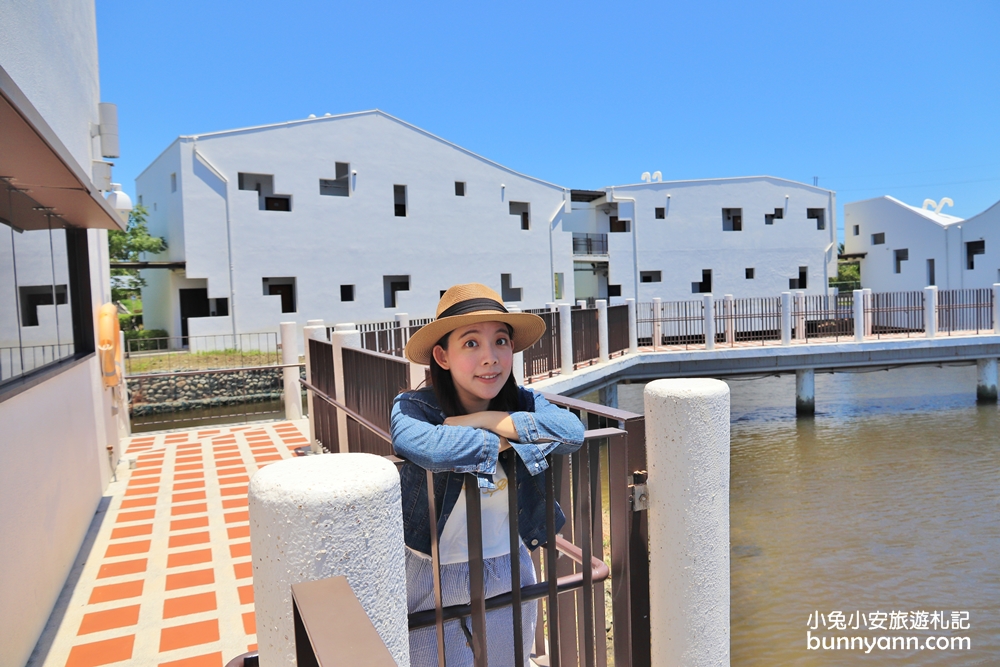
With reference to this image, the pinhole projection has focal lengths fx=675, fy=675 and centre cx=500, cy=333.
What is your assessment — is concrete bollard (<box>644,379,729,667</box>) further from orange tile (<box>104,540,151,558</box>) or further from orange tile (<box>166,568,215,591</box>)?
orange tile (<box>104,540,151,558</box>)

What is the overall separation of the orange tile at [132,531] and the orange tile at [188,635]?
218 cm

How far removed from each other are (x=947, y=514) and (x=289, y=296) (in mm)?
22666

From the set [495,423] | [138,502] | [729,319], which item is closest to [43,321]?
[138,502]

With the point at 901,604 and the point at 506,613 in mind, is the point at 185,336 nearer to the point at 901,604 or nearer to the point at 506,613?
the point at 901,604

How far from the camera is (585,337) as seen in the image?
51.2 ft

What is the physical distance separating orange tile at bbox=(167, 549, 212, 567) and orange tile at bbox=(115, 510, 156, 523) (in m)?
1.26

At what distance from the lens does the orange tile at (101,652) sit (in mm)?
4125

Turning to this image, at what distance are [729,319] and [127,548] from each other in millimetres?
16558

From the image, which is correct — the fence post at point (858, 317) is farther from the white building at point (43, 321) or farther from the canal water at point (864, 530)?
the white building at point (43, 321)

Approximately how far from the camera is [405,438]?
2.08 metres

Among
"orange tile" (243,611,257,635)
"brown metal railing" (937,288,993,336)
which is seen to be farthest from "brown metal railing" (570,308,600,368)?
"brown metal railing" (937,288,993,336)

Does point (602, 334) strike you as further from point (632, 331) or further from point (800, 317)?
point (800, 317)

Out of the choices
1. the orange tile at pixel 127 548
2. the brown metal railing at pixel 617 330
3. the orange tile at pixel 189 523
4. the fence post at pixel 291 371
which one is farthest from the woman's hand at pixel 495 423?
the brown metal railing at pixel 617 330

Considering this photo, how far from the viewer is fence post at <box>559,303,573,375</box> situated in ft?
46.2
